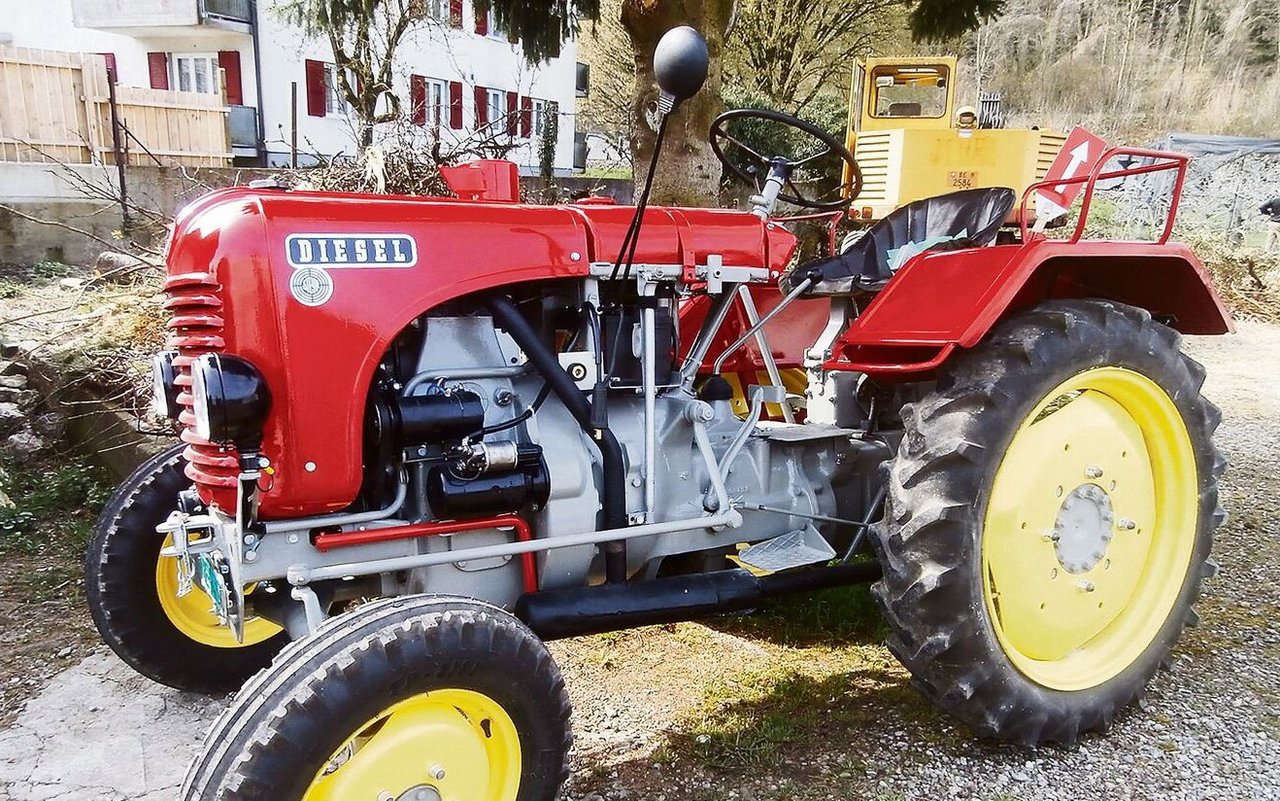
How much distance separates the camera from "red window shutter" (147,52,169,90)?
19234 mm

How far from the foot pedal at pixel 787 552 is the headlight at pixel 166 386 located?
4.84 feet

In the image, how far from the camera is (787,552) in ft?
8.63

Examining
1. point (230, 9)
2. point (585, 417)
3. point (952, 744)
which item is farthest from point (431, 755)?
point (230, 9)

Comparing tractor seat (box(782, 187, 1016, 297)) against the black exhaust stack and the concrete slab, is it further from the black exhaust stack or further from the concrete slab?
the concrete slab

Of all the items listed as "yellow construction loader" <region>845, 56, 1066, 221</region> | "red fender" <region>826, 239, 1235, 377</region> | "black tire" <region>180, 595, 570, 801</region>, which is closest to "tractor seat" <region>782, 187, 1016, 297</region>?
"red fender" <region>826, 239, 1235, 377</region>

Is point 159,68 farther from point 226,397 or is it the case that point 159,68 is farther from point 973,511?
Result: point 973,511

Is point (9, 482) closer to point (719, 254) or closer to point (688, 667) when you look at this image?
point (688, 667)

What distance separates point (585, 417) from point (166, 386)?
962 mm

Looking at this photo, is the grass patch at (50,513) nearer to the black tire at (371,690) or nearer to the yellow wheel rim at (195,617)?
the yellow wheel rim at (195,617)

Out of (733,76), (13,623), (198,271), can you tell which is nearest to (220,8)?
(733,76)

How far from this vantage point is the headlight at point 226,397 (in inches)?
71.3

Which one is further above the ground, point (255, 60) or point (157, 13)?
point (157, 13)

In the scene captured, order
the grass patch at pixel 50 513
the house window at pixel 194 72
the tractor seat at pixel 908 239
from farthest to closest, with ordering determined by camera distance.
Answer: the house window at pixel 194 72 < the grass patch at pixel 50 513 < the tractor seat at pixel 908 239

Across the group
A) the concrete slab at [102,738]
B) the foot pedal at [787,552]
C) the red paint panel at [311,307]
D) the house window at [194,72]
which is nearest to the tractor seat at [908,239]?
the foot pedal at [787,552]
